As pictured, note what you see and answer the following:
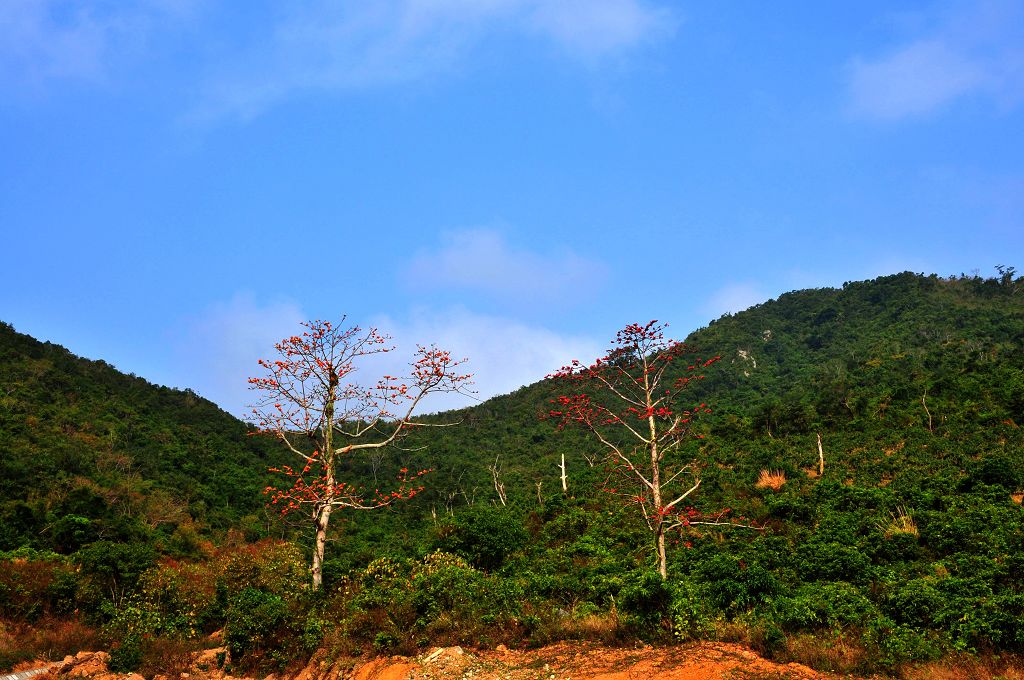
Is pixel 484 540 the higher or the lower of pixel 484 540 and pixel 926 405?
the lower

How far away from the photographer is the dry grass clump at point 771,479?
2709 centimetres

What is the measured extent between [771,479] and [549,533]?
11.3 metres

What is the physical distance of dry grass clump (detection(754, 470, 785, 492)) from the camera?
27094 mm

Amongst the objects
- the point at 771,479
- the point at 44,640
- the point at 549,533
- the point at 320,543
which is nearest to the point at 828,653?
the point at 320,543

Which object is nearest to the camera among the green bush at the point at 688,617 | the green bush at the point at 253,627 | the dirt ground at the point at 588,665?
the dirt ground at the point at 588,665

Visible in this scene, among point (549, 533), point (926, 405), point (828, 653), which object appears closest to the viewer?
point (828, 653)

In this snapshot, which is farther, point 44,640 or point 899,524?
point 899,524

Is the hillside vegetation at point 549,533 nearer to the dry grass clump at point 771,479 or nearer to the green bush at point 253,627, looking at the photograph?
the green bush at point 253,627

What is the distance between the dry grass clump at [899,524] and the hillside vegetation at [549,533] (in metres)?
0.08

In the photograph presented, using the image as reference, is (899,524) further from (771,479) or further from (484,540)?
(484,540)

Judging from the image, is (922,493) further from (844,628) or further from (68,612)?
(68,612)

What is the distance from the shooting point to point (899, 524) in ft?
58.7

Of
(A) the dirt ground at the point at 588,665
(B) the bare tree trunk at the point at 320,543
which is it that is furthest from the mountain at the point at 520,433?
(A) the dirt ground at the point at 588,665

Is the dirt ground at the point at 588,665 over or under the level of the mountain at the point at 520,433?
under
